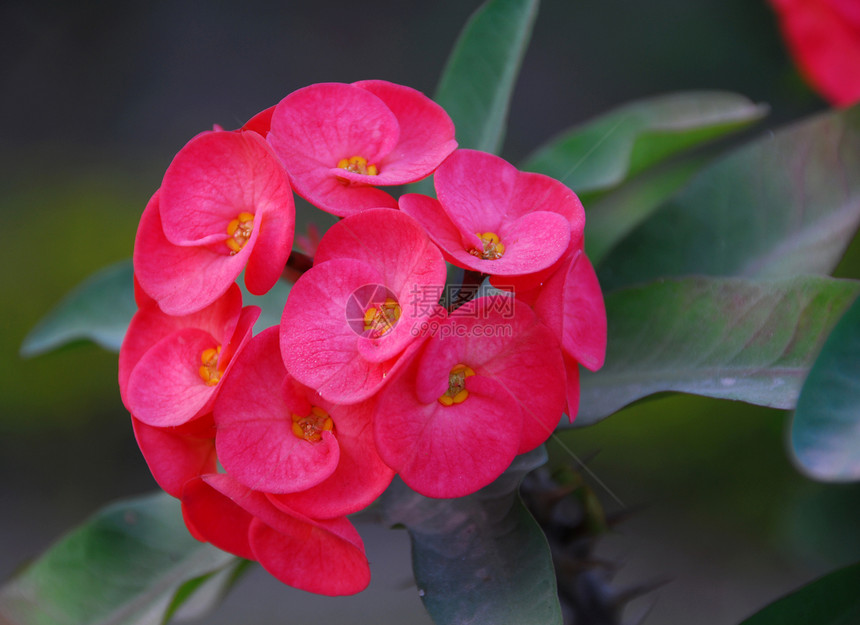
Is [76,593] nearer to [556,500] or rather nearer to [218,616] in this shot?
[556,500]

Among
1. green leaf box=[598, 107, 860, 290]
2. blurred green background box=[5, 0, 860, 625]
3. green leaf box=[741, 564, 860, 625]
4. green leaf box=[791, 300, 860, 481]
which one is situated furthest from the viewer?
blurred green background box=[5, 0, 860, 625]

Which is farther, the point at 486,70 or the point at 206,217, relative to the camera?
the point at 486,70

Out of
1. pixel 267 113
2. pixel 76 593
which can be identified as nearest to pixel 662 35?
pixel 267 113

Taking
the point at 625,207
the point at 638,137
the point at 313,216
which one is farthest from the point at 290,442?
the point at 313,216

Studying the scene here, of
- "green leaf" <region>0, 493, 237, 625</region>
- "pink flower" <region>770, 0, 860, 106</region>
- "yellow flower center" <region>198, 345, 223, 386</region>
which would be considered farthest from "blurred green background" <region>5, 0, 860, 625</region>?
"yellow flower center" <region>198, 345, 223, 386</region>

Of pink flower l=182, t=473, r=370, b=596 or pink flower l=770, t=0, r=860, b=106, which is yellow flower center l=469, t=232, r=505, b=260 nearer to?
pink flower l=182, t=473, r=370, b=596

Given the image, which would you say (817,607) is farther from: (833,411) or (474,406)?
(474,406)
